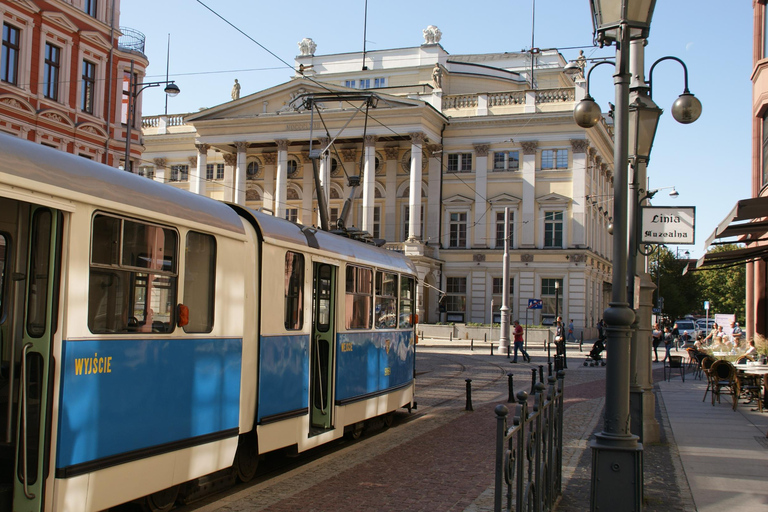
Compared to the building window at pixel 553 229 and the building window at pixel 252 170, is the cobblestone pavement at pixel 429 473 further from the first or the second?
the building window at pixel 252 170

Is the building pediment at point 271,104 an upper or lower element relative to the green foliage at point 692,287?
upper

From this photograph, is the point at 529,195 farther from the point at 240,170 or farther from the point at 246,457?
the point at 246,457

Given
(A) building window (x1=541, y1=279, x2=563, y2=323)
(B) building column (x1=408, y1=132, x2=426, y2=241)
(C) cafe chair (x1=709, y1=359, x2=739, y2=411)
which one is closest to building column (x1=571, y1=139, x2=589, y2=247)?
(A) building window (x1=541, y1=279, x2=563, y2=323)

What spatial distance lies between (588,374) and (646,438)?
1658 cm

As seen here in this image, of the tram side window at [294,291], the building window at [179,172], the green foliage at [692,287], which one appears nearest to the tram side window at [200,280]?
the tram side window at [294,291]

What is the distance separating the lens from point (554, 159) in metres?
57.1

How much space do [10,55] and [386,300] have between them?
2170 cm

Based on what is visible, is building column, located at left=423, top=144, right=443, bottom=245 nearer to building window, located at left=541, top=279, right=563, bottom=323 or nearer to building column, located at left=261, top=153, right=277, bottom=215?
building window, located at left=541, top=279, right=563, bottom=323

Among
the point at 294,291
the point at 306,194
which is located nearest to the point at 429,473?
the point at 294,291

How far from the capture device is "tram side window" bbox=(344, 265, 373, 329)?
38.9 ft

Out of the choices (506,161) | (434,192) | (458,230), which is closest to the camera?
(506,161)

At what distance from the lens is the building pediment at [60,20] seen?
30.1 m

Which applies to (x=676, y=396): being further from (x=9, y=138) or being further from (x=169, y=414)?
(x=9, y=138)

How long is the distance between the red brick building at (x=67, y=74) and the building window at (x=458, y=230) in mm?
28700
